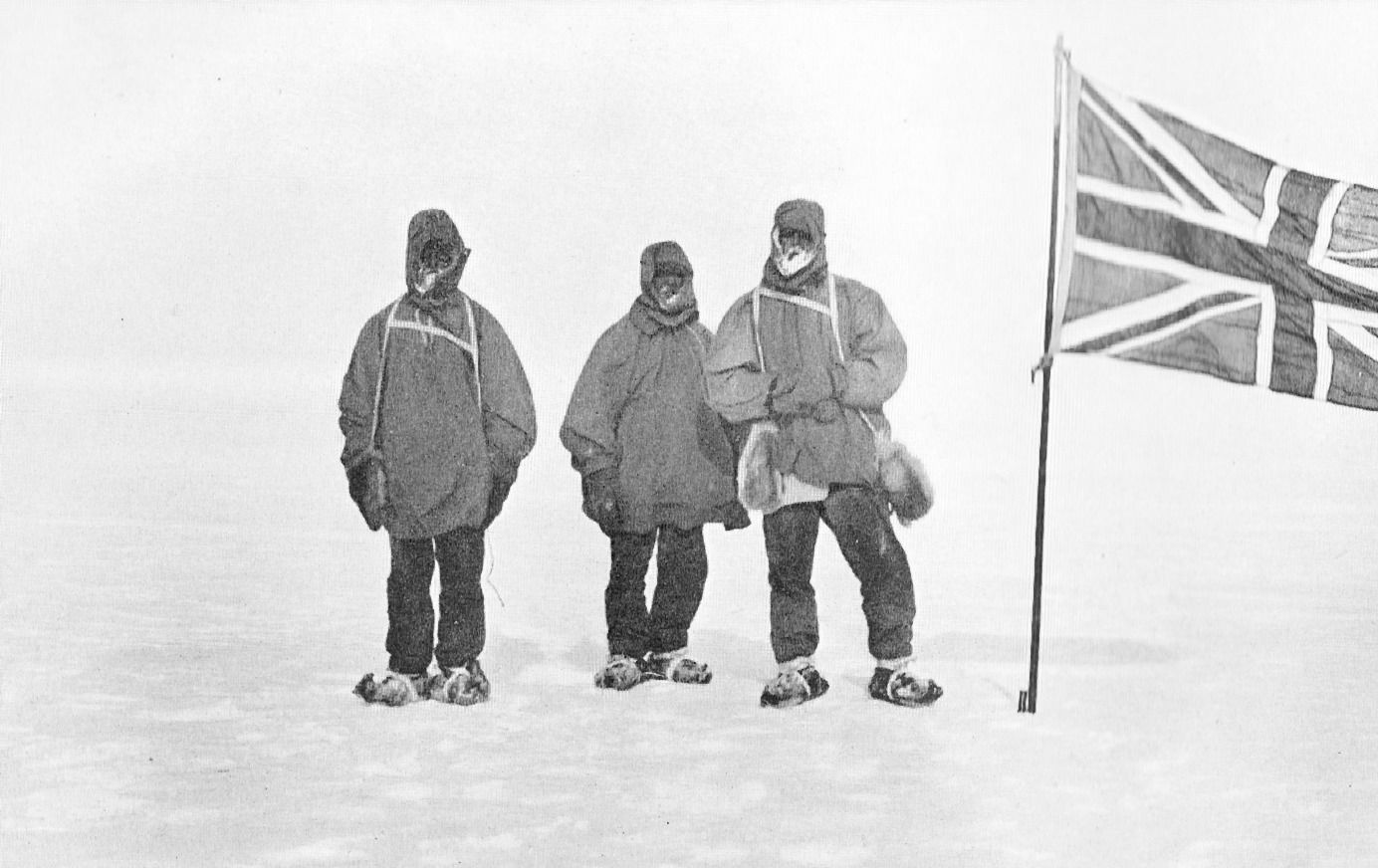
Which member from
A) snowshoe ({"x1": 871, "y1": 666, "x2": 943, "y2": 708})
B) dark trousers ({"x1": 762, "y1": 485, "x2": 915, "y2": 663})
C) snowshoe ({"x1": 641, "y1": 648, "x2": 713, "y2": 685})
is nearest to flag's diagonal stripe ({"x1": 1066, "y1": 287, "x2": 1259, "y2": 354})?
dark trousers ({"x1": 762, "y1": 485, "x2": 915, "y2": 663})

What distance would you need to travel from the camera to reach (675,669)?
555 centimetres

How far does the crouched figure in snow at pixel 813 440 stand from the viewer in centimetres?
532

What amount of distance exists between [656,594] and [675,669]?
25cm

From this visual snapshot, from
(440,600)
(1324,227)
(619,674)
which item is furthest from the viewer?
(619,674)

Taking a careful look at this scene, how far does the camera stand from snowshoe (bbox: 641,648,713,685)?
5.53 m

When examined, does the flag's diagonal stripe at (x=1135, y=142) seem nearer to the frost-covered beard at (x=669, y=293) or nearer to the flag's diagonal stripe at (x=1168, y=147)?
the flag's diagonal stripe at (x=1168, y=147)

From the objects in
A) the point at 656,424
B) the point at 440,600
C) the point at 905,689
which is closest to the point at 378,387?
the point at 440,600

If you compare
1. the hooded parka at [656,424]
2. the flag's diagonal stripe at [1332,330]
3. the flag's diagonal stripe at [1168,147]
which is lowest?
the hooded parka at [656,424]

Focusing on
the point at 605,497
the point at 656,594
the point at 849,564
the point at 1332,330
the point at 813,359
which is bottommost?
the point at 656,594

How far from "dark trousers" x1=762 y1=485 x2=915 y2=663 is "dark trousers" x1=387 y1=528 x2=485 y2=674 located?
950 mm

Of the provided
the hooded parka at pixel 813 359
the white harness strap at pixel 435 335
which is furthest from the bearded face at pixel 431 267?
the hooded parka at pixel 813 359

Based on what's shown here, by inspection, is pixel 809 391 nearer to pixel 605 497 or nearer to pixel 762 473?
pixel 762 473

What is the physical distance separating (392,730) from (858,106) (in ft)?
8.54

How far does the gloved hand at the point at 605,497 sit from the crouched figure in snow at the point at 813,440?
1.42 feet
